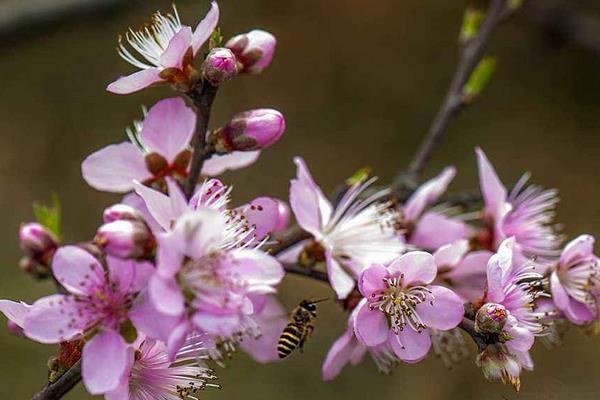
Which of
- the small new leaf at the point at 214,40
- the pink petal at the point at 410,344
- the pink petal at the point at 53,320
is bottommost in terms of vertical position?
the pink petal at the point at 410,344

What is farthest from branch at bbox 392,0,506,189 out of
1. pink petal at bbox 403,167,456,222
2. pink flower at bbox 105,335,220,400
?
pink flower at bbox 105,335,220,400

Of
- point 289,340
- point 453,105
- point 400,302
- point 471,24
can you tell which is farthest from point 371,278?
point 471,24

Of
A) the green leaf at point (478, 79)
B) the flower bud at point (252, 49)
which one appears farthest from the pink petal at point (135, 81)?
the green leaf at point (478, 79)

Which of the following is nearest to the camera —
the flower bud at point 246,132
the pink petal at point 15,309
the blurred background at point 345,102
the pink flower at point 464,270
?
the pink petal at point 15,309

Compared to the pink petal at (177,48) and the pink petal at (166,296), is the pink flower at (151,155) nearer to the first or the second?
the pink petal at (177,48)

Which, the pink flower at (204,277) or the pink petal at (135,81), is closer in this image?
the pink flower at (204,277)

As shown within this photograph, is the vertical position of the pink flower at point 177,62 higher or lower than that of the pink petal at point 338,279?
higher
